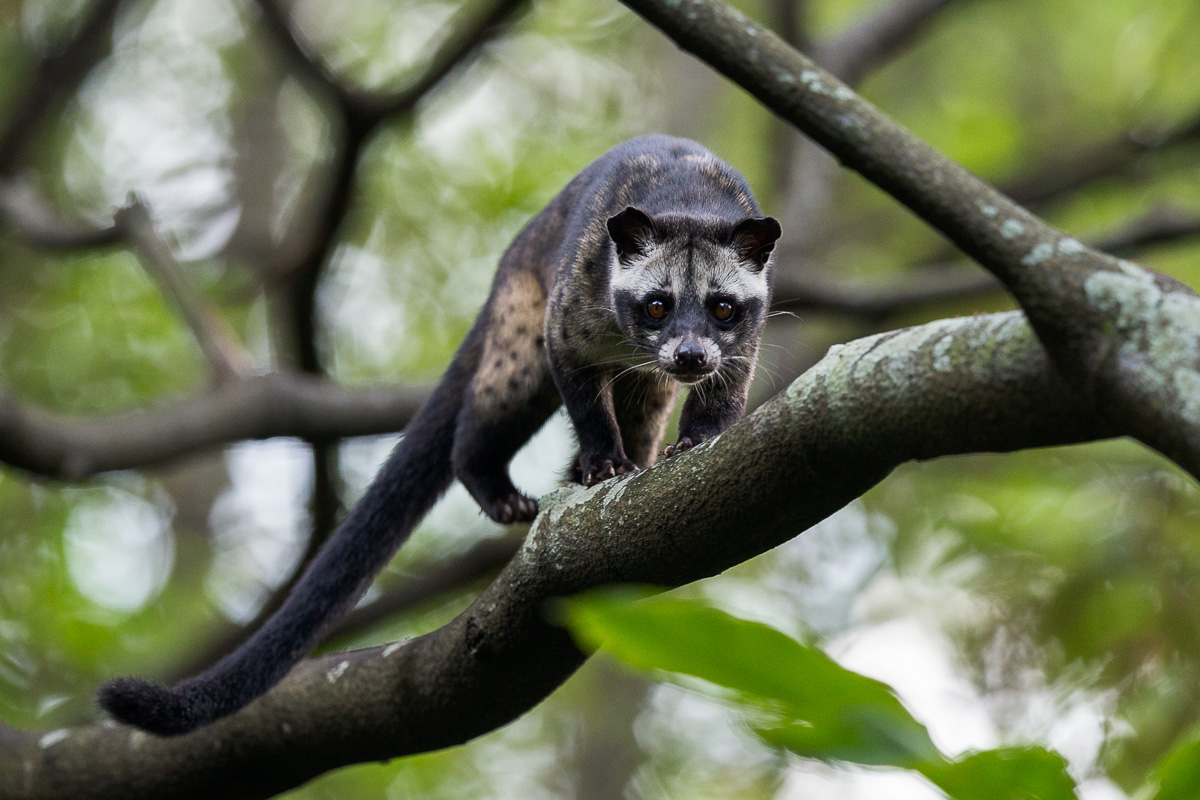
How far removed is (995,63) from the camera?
1481cm

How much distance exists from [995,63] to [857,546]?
6.50 m

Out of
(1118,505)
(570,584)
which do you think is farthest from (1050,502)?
(570,584)

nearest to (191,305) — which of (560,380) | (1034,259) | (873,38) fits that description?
(560,380)

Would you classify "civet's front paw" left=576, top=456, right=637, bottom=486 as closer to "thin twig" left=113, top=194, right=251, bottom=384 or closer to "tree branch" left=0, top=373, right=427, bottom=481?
"tree branch" left=0, top=373, right=427, bottom=481

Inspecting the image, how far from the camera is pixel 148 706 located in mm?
4453

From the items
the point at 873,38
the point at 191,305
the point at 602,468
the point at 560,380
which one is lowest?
the point at 602,468

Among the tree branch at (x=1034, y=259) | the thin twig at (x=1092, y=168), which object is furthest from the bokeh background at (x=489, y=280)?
the tree branch at (x=1034, y=259)

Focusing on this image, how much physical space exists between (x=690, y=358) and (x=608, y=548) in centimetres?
136

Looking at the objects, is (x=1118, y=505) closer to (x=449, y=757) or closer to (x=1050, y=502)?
(x=1050, y=502)

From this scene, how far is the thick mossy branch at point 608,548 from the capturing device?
2.50 metres

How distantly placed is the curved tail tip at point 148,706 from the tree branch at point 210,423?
2815 millimetres

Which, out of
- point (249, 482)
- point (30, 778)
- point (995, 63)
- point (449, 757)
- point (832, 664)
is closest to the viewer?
point (832, 664)

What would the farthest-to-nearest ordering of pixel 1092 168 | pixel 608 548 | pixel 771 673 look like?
pixel 1092 168 → pixel 608 548 → pixel 771 673

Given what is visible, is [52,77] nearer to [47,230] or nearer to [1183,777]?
[47,230]
